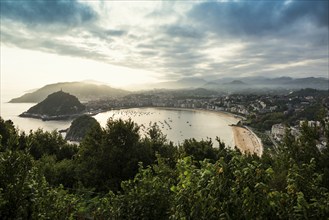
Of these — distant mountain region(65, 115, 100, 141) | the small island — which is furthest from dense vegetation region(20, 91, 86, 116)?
distant mountain region(65, 115, 100, 141)

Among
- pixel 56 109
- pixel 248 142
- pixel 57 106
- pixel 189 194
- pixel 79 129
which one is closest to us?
pixel 189 194

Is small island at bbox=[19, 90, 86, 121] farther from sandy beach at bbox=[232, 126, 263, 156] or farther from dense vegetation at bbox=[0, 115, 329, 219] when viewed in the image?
dense vegetation at bbox=[0, 115, 329, 219]

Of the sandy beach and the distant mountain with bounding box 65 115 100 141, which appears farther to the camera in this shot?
the distant mountain with bounding box 65 115 100 141

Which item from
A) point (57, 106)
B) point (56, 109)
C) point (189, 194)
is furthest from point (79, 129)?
point (189, 194)

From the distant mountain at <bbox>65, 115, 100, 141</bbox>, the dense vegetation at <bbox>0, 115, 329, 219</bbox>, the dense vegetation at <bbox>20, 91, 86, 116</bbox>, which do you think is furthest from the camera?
the dense vegetation at <bbox>20, 91, 86, 116</bbox>

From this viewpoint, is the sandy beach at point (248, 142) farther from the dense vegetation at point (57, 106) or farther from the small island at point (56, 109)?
the dense vegetation at point (57, 106)

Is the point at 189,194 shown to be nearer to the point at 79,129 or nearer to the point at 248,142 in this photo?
the point at 248,142

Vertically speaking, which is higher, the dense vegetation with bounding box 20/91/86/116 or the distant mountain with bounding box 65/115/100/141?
the dense vegetation with bounding box 20/91/86/116

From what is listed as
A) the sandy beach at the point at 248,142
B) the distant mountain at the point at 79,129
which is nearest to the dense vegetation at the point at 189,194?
the sandy beach at the point at 248,142
